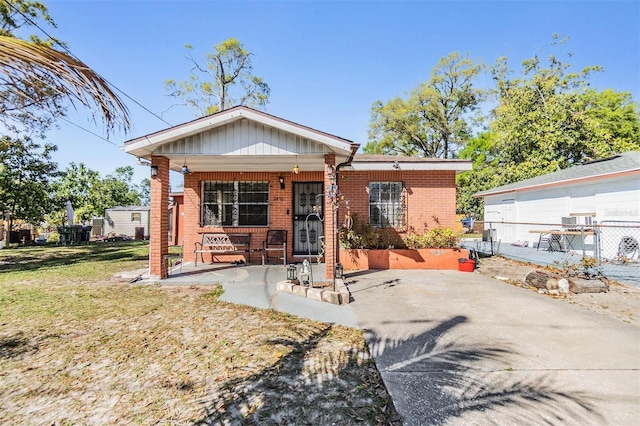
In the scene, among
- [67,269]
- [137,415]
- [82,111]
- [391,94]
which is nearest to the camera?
[82,111]

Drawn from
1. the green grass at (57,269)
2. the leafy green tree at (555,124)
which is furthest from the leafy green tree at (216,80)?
the leafy green tree at (555,124)

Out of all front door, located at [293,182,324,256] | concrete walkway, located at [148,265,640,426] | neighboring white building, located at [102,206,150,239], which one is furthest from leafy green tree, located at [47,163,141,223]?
concrete walkway, located at [148,265,640,426]

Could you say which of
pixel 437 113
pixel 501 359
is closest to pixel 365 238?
pixel 501 359

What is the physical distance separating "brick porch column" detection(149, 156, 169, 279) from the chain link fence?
29.2 ft

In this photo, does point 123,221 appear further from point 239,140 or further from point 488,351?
point 488,351

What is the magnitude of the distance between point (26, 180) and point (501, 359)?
22.2 meters

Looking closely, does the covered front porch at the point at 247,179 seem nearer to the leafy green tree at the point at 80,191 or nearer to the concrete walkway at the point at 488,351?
the concrete walkway at the point at 488,351

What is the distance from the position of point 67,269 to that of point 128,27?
7.02m

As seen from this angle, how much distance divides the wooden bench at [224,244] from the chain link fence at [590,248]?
7.69 meters

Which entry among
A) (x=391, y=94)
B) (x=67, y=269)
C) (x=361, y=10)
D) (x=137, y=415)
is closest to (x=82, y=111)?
(x=137, y=415)

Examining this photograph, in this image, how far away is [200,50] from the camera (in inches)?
879

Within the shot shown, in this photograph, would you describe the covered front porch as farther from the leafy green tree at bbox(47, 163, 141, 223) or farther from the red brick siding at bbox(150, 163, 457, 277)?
the leafy green tree at bbox(47, 163, 141, 223)

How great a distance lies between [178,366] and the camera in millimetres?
2973

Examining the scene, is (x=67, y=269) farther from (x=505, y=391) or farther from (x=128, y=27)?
(x=505, y=391)
